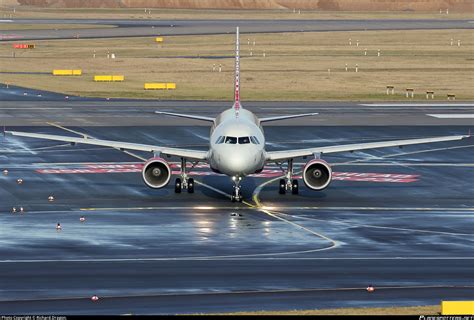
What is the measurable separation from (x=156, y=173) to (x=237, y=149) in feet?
15.6

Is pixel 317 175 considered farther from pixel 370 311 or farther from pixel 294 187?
pixel 370 311

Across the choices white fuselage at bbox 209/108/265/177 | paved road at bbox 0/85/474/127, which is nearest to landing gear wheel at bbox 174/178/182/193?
white fuselage at bbox 209/108/265/177

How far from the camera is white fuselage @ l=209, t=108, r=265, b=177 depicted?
5950 centimetres

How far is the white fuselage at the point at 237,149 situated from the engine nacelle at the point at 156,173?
230 cm

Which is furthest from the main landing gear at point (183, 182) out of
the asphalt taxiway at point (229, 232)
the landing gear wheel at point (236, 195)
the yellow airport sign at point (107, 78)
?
the yellow airport sign at point (107, 78)

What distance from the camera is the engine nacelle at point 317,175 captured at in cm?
6181

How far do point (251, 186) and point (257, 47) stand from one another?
118046mm

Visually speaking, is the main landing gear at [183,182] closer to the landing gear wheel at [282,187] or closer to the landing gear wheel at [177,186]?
the landing gear wheel at [177,186]

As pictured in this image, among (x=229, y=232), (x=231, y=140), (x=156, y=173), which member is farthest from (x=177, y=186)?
(x=229, y=232)

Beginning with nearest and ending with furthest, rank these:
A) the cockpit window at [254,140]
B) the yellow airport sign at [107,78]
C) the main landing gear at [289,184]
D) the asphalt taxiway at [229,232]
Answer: the asphalt taxiway at [229,232] → the cockpit window at [254,140] → the main landing gear at [289,184] → the yellow airport sign at [107,78]

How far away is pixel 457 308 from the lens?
36.9 m

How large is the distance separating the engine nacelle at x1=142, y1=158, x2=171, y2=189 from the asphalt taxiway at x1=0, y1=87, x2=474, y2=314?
3.83 feet

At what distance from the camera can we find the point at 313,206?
62.1 meters

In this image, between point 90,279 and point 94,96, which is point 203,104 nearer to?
point 94,96
